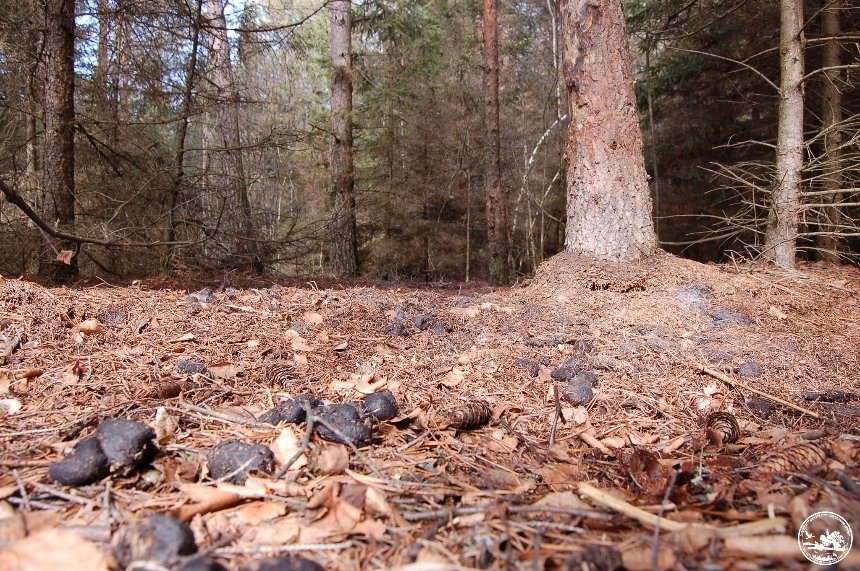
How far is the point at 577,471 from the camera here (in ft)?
4.86

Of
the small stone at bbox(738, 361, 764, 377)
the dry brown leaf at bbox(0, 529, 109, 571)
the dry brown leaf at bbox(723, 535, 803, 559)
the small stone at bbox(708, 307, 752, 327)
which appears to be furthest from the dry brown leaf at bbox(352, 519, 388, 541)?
the small stone at bbox(708, 307, 752, 327)

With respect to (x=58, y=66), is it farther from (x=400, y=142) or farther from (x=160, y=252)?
(x=400, y=142)

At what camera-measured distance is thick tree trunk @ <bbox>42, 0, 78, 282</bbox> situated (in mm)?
4172

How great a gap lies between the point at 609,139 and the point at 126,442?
3450 millimetres

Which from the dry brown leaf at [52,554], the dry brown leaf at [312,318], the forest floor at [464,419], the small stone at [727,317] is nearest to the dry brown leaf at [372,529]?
the forest floor at [464,419]

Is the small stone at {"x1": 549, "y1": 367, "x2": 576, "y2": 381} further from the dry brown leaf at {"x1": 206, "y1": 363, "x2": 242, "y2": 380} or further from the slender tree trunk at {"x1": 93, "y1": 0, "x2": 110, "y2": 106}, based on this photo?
the slender tree trunk at {"x1": 93, "y1": 0, "x2": 110, "y2": 106}

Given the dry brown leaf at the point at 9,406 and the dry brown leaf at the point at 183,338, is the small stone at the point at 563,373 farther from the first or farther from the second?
the dry brown leaf at the point at 9,406

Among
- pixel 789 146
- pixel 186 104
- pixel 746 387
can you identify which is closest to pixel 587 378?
pixel 746 387

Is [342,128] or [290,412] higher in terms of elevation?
[342,128]

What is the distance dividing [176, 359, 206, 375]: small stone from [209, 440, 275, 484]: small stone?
788 mm

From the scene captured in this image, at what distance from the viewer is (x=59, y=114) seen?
424 centimetres

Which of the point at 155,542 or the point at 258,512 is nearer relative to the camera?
the point at 155,542

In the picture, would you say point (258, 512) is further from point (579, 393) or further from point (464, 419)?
point (579, 393)

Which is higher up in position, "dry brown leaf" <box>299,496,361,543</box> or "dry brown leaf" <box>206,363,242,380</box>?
"dry brown leaf" <box>206,363,242,380</box>
